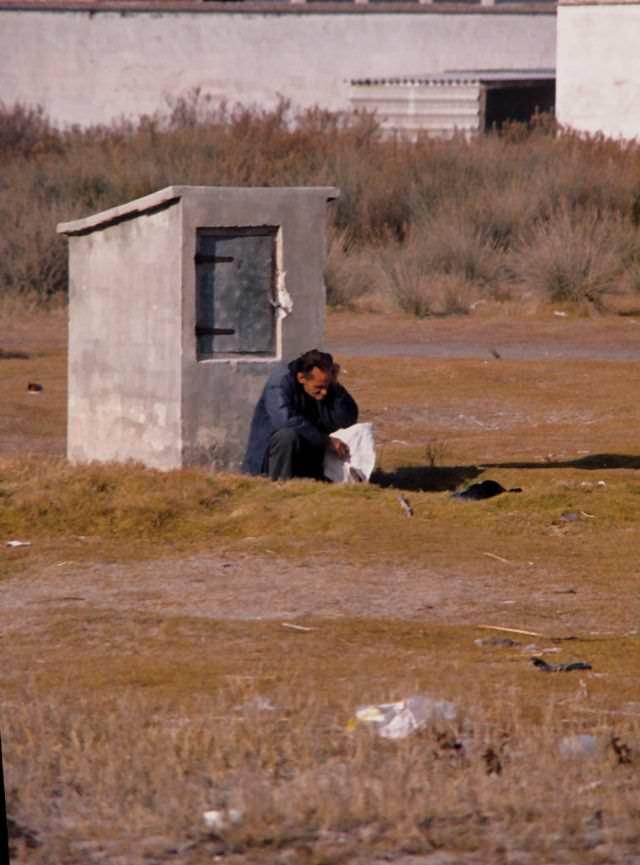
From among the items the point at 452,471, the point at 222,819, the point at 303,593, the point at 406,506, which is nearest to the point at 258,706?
the point at 222,819

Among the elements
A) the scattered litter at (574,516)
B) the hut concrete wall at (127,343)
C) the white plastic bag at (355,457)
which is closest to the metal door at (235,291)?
A: the hut concrete wall at (127,343)

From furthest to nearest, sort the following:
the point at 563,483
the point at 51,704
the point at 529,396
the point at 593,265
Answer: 1. the point at 593,265
2. the point at 529,396
3. the point at 563,483
4. the point at 51,704

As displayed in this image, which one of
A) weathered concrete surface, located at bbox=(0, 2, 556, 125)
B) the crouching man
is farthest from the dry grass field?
weathered concrete surface, located at bbox=(0, 2, 556, 125)

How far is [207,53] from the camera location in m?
47.5

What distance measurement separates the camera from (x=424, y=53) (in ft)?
161

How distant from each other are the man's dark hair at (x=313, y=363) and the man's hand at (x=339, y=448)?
0.42 m

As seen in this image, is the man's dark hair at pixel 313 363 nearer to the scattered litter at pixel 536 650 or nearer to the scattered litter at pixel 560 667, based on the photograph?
the scattered litter at pixel 536 650

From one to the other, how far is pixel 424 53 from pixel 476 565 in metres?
40.1

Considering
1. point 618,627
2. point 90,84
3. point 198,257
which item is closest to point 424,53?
point 90,84

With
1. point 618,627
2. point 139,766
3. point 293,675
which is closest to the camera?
point 139,766

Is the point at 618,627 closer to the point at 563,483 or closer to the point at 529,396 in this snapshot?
the point at 563,483

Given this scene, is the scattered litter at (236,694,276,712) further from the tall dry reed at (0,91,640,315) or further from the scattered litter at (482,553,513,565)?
the tall dry reed at (0,91,640,315)

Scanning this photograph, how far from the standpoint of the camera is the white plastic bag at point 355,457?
12133 millimetres

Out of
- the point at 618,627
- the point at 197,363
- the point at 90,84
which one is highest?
the point at 90,84
